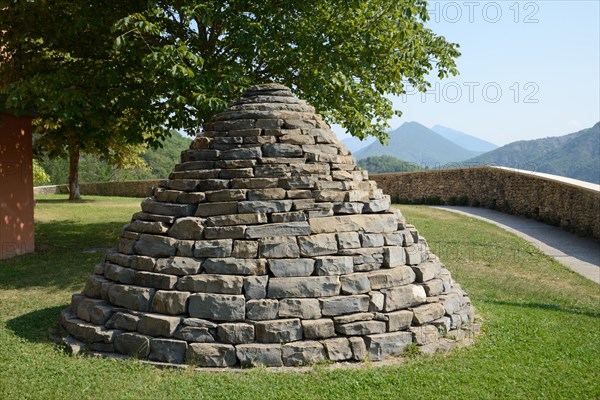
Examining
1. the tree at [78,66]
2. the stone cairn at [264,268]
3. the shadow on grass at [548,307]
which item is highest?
the tree at [78,66]

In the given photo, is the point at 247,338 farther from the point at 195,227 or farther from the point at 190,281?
the point at 195,227

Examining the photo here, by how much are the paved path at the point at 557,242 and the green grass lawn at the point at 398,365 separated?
4.35 feet

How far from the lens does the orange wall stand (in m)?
12.8

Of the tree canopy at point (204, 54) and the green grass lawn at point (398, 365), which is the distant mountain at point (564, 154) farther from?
the green grass lawn at point (398, 365)

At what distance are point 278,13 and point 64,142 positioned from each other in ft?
22.4

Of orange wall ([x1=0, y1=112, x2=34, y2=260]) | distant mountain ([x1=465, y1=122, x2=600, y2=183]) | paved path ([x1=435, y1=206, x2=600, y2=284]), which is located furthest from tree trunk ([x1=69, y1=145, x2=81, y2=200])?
distant mountain ([x1=465, y1=122, x2=600, y2=183])

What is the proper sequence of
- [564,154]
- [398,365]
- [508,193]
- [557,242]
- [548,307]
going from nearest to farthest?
[398,365] → [548,307] → [557,242] → [508,193] → [564,154]

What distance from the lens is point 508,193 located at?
22.0 metres

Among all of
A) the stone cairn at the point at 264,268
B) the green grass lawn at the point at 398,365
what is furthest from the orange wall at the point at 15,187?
the stone cairn at the point at 264,268

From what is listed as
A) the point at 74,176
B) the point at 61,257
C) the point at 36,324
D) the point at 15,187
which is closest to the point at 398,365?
the point at 36,324

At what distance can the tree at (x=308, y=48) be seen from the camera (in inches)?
448

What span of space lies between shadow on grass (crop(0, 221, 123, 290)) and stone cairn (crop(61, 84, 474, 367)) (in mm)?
4362

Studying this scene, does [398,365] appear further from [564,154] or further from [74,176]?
[564,154]

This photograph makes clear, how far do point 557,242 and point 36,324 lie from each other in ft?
46.7
